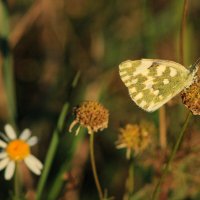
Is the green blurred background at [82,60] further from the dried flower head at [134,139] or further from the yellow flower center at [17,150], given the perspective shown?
the yellow flower center at [17,150]

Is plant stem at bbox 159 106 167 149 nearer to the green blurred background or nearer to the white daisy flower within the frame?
the green blurred background

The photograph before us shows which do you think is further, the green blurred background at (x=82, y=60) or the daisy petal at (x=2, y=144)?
the green blurred background at (x=82, y=60)

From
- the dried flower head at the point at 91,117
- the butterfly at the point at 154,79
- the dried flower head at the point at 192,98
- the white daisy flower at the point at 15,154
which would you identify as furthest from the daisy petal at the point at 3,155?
the dried flower head at the point at 192,98

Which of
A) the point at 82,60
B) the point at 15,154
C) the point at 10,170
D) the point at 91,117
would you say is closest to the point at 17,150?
the point at 15,154

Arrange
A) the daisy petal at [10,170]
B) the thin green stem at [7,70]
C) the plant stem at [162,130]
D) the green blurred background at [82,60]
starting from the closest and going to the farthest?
the daisy petal at [10,170] < the plant stem at [162,130] < the thin green stem at [7,70] < the green blurred background at [82,60]

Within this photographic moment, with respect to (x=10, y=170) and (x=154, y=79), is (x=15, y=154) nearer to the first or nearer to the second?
(x=10, y=170)

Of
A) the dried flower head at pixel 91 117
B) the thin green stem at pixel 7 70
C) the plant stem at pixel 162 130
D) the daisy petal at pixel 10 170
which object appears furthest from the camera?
the thin green stem at pixel 7 70
